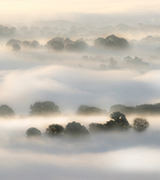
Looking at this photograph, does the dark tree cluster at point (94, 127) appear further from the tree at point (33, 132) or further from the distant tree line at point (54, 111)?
the distant tree line at point (54, 111)

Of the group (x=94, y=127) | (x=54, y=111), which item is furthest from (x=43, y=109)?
(x=94, y=127)

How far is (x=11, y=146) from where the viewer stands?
274 feet

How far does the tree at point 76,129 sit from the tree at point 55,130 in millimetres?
2182

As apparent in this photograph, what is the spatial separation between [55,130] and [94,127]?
10109 mm

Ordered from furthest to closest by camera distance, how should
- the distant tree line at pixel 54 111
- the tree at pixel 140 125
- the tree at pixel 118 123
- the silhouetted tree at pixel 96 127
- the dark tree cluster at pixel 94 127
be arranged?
the distant tree line at pixel 54 111
the tree at pixel 140 125
the silhouetted tree at pixel 96 127
the tree at pixel 118 123
the dark tree cluster at pixel 94 127

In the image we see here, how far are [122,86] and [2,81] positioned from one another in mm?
64044

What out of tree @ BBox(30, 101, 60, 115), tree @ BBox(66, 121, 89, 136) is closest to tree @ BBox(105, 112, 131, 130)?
tree @ BBox(66, 121, 89, 136)

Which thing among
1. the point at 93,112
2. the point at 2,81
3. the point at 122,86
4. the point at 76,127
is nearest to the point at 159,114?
the point at 93,112

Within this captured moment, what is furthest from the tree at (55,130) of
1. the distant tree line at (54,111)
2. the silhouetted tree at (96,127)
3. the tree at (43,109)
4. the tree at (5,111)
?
the tree at (5,111)

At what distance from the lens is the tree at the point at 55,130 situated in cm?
8471

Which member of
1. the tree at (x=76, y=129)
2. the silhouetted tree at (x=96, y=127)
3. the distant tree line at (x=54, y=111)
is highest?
the distant tree line at (x=54, y=111)

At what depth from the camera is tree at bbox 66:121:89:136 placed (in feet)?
270

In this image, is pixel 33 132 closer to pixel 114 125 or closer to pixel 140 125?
pixel 114 125

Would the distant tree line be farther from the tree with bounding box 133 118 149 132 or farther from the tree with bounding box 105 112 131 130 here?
the tree with bounding box 105 112 131 130
